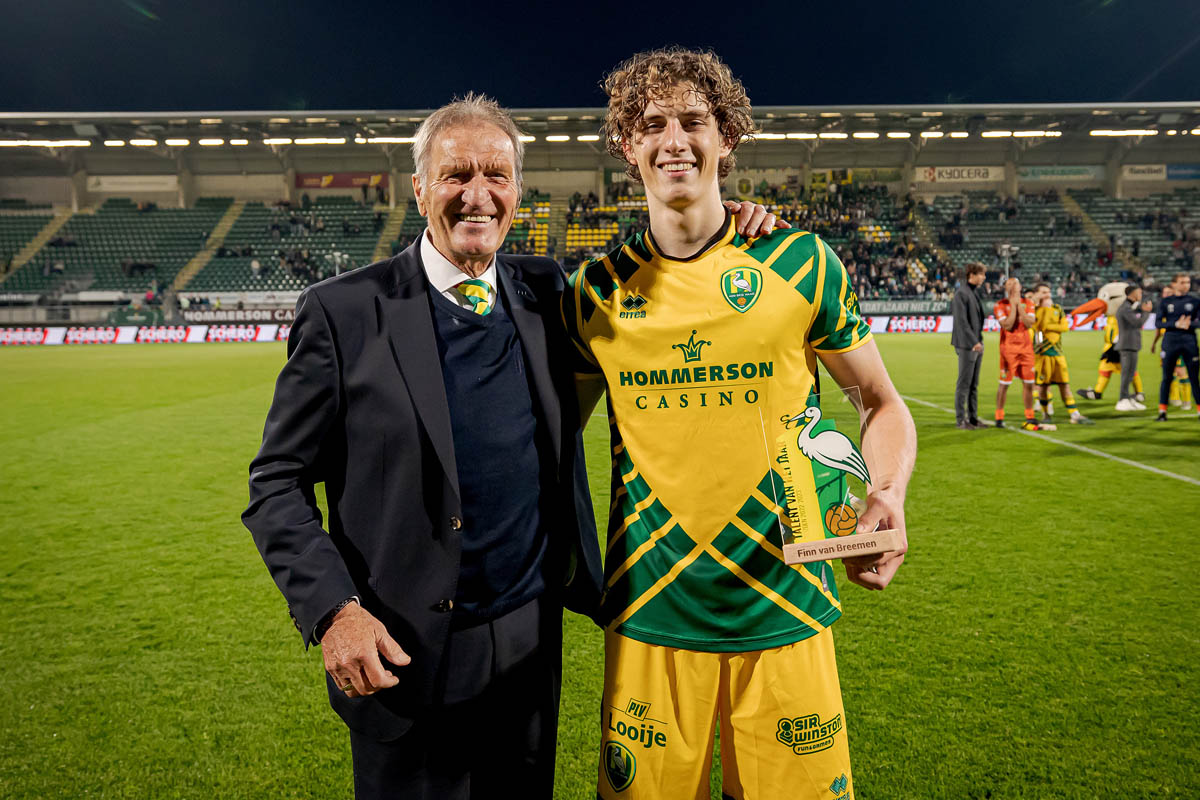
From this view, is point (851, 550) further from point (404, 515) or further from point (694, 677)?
point (404, 515)

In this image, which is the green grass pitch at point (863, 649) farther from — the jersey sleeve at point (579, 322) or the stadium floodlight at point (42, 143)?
the stadium floodlight at point (42, 143)

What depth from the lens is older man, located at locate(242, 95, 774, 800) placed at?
1798mm

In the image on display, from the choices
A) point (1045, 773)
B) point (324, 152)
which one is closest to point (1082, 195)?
point (324, 152)

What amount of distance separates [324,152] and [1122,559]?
152 ft

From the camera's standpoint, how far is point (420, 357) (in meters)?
1.89

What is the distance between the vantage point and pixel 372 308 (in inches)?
75.9

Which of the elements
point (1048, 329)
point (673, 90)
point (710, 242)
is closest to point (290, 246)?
point (1048, 329)

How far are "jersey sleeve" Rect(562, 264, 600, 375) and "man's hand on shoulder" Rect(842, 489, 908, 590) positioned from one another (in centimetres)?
90

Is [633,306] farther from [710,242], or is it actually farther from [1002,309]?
[1002,309]

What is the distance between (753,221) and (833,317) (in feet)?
1.28

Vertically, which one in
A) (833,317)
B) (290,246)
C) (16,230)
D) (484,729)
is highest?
(16,230)

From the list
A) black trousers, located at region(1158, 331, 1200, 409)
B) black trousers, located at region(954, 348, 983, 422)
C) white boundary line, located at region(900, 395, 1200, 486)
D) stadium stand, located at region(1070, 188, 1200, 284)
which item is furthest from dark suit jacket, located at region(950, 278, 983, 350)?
stadium stand, located at region(1070, 188, 1200, 284)

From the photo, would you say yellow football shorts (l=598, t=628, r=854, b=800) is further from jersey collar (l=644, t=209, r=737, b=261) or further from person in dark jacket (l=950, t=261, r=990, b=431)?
person in dark jacket (l=950, t=261, r=990, b=431)

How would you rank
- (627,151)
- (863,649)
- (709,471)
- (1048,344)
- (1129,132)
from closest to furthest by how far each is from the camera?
(709,471), (627,151), (863,649), (1048,344), (1129,132)
